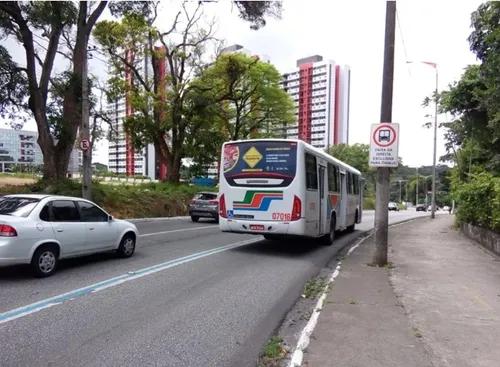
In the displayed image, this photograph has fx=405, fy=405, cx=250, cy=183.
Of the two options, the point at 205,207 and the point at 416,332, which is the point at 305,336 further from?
the point at 205,207

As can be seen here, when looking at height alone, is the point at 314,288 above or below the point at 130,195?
below

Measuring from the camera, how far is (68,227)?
777cm

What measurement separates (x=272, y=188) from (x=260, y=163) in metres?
0.77

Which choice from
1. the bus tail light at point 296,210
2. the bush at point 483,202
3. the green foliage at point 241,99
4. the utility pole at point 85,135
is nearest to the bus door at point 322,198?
the bus tail light at point 296,210

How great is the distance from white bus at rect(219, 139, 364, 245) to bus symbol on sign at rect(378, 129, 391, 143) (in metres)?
2.00

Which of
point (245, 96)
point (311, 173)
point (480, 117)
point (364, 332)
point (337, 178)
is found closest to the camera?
point (364, 332)

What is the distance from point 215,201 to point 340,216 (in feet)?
27.0

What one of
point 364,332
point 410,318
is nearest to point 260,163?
point 410,318

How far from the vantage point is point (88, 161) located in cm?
1625

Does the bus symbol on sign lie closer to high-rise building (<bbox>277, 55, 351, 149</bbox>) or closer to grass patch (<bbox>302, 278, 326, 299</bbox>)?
grass patch (<bbox>302, 278, 326, 299</bbox>)

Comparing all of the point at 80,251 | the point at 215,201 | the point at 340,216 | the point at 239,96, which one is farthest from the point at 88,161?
the point at 239,96

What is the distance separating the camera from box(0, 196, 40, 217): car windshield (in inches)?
282

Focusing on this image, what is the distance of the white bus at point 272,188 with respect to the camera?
10445 millimetres

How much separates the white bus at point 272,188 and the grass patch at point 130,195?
9.87 meters
